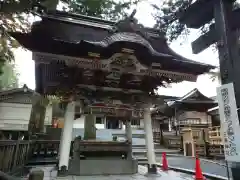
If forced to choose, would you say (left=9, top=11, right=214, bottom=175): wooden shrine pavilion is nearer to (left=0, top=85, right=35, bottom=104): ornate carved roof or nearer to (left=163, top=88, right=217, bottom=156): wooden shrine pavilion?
(left=0, top=85, right=35, bottom=104): ornate carved roof

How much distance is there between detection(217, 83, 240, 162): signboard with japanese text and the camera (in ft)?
11.5

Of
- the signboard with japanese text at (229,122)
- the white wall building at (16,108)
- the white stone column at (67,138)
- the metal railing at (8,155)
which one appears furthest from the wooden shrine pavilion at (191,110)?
the signboard with japanese text at (229,122)

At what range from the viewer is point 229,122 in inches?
146

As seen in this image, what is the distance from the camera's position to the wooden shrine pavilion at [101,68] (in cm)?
629

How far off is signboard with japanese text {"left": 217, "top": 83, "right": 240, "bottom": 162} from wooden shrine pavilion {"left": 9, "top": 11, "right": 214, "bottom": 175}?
3.17 m

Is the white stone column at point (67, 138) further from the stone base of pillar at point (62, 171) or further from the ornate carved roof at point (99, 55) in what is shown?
the ornate carved roof at point (99, 55)

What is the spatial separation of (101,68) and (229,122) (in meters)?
4.19

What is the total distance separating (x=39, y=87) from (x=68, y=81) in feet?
7.39

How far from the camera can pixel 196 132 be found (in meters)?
15.3

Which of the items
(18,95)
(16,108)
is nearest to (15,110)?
(16,108)

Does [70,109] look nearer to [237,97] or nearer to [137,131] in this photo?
[237,97]

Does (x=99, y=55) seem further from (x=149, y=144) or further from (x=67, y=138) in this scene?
(x=149, y=144)

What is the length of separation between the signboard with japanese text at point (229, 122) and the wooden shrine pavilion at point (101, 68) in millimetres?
3170

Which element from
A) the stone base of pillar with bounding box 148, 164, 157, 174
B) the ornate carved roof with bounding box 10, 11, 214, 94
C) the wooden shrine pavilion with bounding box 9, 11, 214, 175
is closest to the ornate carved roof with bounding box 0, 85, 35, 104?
the wooden shrine pavilion with bounding box 9, 11, 214, 175
